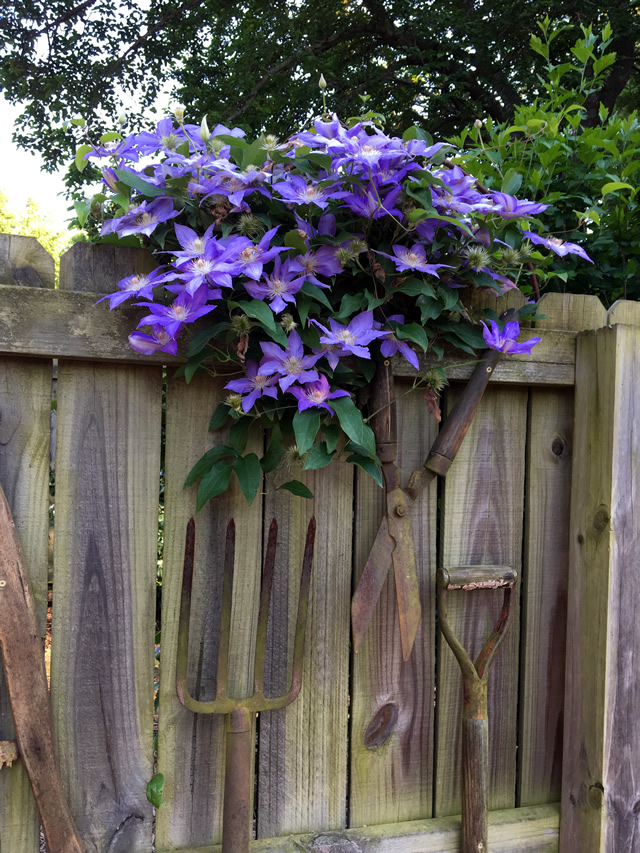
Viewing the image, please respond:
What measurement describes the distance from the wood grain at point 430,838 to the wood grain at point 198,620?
0.08 metres

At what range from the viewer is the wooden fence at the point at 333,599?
110cm

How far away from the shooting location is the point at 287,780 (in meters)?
1.24

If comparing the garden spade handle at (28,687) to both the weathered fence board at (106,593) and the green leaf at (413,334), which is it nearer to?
the weathered fence board at (106,593)

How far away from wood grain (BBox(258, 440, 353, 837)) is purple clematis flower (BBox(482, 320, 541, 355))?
1.19 ft

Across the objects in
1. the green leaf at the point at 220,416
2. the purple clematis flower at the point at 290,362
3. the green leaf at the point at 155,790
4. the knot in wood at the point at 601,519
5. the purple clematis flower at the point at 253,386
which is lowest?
the green leaf at the point at 155,790

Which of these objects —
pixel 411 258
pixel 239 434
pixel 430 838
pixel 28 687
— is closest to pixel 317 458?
pixel 239 434

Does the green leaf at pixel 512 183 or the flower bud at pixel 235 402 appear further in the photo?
the green leaf at pixel 512 183

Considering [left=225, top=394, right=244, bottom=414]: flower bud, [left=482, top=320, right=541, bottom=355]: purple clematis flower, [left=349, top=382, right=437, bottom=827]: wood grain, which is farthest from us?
[left=349, top=382, right=437, bottom=827]: wood grain

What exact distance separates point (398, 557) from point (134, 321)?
0.63 meters

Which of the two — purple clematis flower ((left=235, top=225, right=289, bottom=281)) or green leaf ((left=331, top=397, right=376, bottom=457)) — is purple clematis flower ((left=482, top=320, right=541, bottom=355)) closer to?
green leaf ((left=331, top=397, right=376, bottom=457))

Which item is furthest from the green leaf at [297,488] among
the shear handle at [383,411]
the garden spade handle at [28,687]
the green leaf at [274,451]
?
the garden spade handle at [28,687]

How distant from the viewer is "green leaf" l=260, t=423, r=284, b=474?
3.69 ft

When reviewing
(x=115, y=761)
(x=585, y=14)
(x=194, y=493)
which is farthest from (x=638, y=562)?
(x=585, y=14)

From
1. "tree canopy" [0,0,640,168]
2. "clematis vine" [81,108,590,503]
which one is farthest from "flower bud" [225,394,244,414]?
"tree canopy" [0,0,640,168]
